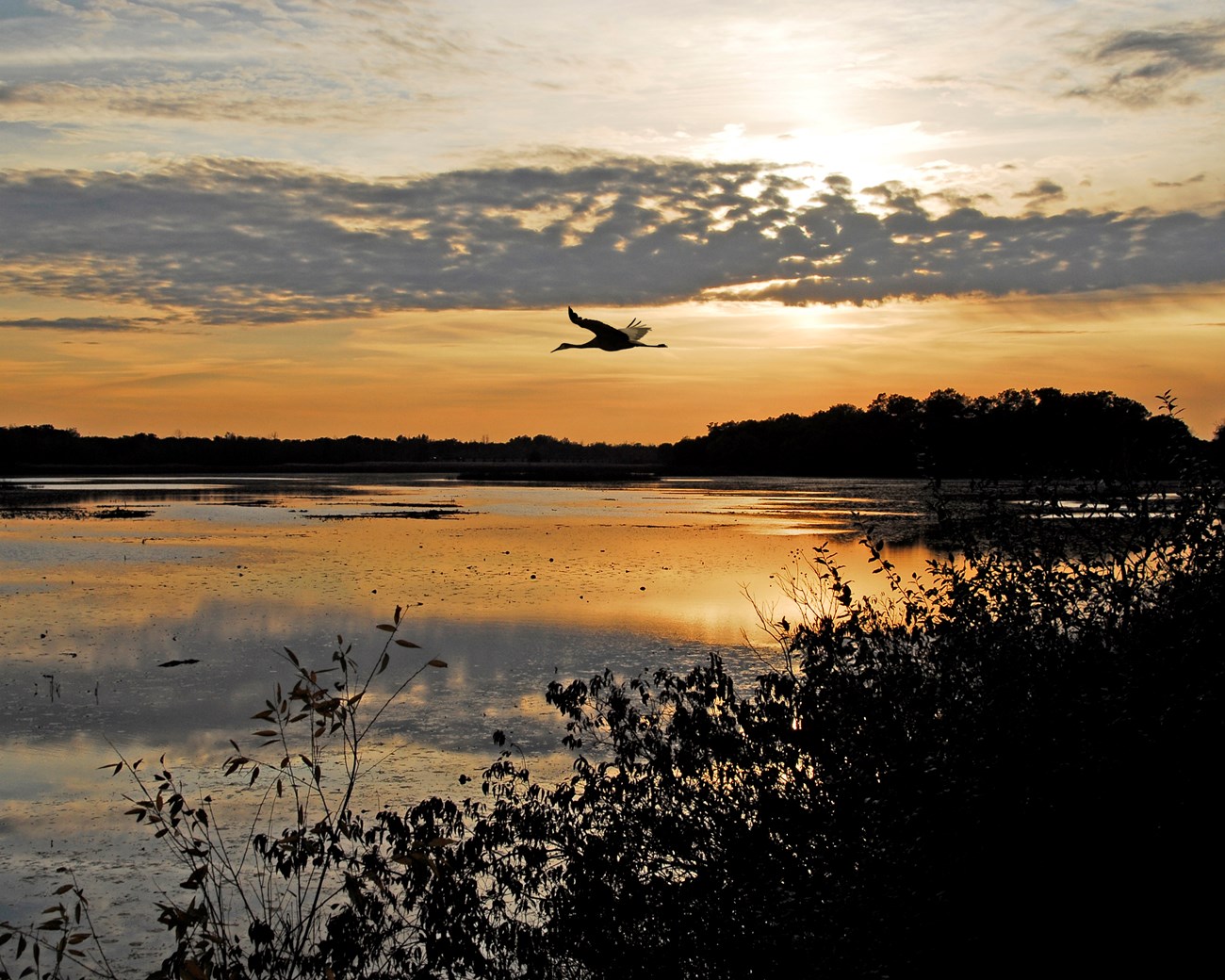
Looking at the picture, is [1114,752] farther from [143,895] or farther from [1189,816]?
[143,895]

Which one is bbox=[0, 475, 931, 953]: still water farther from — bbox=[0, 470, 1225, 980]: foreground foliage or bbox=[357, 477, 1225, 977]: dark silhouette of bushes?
bbox=[357, 477, 1225, 977]: dark silhouette of bushes

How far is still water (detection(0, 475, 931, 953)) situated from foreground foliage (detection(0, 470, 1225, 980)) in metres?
1.70

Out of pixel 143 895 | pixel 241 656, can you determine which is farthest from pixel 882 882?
pixel 241 656

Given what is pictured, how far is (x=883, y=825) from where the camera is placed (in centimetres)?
620

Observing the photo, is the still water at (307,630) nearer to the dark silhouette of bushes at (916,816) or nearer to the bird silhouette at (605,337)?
the dark silhouette of bushes at (916,816)

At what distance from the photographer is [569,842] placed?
7848 mm

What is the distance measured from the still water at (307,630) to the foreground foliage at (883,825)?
170cm

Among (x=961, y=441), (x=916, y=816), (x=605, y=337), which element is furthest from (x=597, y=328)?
(x=961, y=441)

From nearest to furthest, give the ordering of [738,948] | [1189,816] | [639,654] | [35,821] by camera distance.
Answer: [1189,816] → [738,948] → [35,821] → [639,654]

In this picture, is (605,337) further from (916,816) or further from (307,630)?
(307,630)

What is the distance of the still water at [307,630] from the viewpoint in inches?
401

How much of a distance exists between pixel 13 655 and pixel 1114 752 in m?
16.0

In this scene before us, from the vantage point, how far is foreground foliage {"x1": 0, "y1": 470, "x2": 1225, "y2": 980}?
5.52 meters

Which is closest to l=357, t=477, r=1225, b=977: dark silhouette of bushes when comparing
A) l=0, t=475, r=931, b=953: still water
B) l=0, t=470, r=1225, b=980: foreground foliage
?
l=0, t=470, r=1225, b=980: foreground foliage
